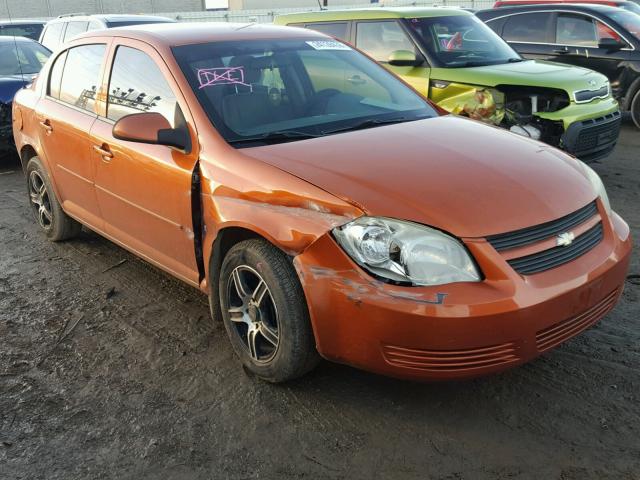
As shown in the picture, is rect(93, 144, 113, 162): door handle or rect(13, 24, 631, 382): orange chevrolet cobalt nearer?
rect(13, 24, 631, 382): orange chevrolet cobalt

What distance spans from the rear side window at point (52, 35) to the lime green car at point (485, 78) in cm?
646

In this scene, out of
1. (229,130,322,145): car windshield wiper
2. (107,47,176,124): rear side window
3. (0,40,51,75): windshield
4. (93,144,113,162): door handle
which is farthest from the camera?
(0,40,51,75): windshield

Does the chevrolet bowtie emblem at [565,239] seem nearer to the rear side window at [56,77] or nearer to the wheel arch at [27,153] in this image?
the rear side window at [56,77]

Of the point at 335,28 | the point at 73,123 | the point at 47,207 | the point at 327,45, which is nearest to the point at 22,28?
the point at 335,28

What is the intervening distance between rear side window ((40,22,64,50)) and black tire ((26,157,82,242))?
24.4 feet

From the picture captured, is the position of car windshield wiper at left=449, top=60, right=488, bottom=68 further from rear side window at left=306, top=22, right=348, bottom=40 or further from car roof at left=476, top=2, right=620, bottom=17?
car roof at left=476, top=2, right=620, bottom=17

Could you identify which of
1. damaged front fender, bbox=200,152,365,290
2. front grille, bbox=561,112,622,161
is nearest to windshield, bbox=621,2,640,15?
front grille, bbox=561,112,622,161

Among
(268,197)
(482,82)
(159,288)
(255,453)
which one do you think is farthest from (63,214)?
(482,82)

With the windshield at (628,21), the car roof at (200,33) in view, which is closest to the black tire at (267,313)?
the car roof at (200,33)

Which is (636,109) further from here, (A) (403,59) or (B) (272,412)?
(B) (272,412)

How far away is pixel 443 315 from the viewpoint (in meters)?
2.50

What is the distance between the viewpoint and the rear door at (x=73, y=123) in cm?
431

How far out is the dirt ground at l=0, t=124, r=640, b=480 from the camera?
2623 mm

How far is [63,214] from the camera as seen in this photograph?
16.8ft
